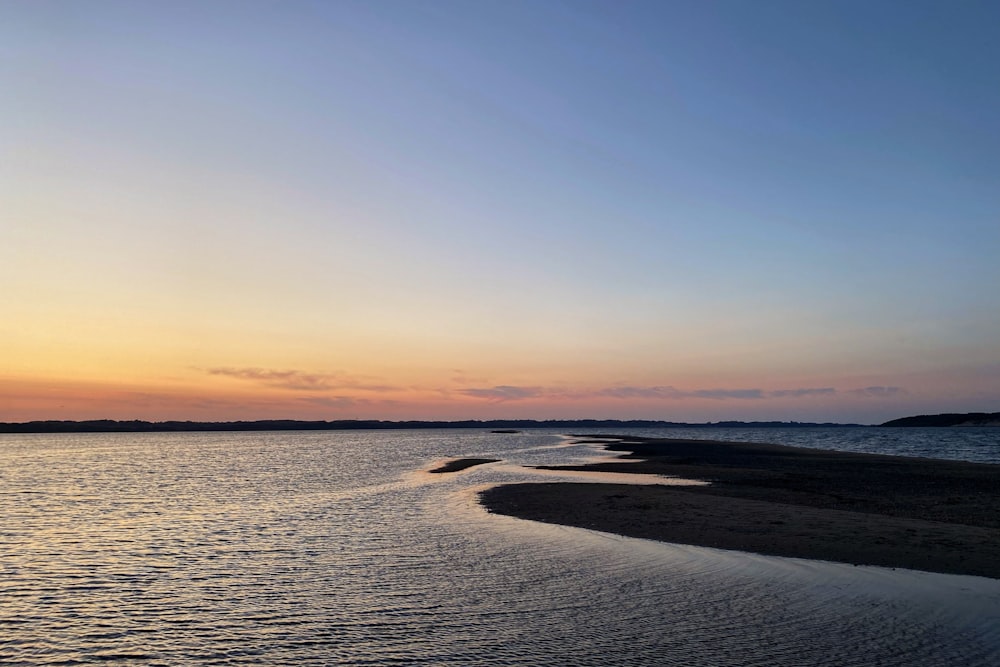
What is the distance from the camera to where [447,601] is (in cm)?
1727

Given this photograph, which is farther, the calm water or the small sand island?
the small sand island

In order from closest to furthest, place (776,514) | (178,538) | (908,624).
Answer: (908,624) → (178,538) → (776,514)

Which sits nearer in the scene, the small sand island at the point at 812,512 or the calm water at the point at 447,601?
the calm water at the point at 447,601

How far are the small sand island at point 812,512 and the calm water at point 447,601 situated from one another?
A: 243cm

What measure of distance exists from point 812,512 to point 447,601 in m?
21.7

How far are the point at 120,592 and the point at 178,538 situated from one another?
9.39 metres

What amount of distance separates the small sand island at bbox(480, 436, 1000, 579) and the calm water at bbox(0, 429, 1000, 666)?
2.43m

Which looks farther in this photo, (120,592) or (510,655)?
(120,592)

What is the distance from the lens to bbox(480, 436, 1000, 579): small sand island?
2298cm

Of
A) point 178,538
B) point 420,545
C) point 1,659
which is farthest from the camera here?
point 178,538

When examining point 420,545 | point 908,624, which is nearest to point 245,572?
point 420,545

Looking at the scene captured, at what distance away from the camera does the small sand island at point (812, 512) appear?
2298 cm

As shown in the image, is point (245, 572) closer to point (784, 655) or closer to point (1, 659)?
point (1, 659)

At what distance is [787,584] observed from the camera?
62.3 feet
